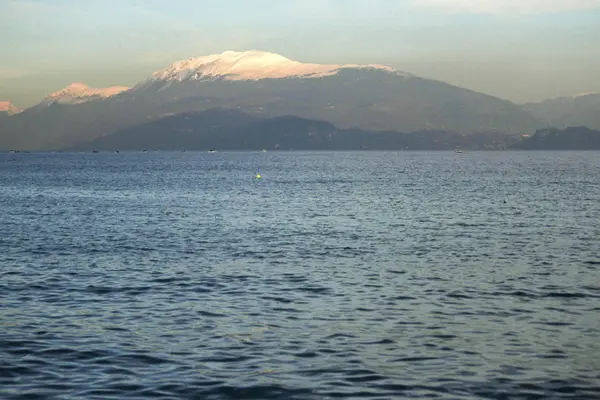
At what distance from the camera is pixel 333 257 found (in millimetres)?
44969

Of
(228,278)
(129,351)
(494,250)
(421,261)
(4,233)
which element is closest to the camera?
(129,351)

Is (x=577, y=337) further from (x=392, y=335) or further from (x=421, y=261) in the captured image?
(x=421, y=261)

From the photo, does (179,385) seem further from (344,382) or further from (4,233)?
(4,233)

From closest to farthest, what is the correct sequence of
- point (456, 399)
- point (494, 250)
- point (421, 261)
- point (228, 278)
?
point (456, 399)
point (228, 278)
point (421, 261)
point (494, 250)

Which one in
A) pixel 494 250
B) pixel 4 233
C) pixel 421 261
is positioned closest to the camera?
pixel 421 261

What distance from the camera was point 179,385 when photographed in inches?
793

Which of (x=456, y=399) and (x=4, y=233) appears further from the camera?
(x=4, y=233)

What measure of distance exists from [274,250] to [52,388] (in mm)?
28797

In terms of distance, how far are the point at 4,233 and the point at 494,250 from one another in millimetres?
35929

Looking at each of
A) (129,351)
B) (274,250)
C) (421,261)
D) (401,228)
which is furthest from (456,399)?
(401,228)

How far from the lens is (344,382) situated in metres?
20.5

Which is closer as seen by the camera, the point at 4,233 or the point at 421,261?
the point at 421,261

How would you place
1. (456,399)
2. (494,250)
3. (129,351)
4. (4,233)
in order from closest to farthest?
1. (456,399)
2. (129,351)
3. (494,250)
4. (4,233)

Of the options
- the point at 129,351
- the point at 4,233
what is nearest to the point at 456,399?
the point at 129,351
